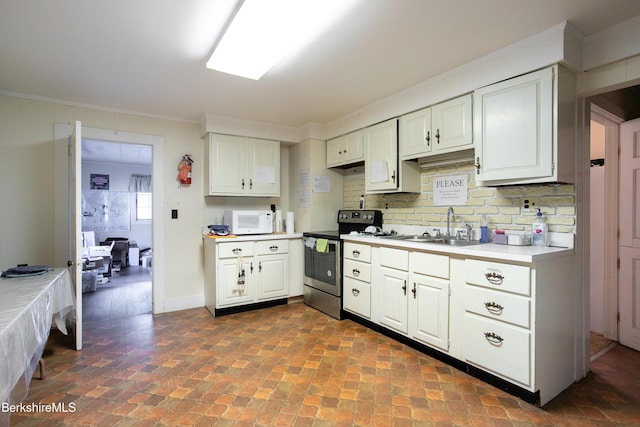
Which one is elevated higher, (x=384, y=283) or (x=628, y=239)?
(x=628, y=239)

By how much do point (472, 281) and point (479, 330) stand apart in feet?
1.09

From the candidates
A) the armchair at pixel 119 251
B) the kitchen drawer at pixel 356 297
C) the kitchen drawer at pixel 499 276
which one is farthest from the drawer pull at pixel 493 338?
the armchair at pixel 119 251

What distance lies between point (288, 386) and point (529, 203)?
2.22 m

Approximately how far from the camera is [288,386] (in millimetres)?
2145

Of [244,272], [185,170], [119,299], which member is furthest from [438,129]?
[119,299]

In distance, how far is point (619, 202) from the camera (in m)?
2.80

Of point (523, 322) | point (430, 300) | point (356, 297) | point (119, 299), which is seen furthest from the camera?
point (119, 299)

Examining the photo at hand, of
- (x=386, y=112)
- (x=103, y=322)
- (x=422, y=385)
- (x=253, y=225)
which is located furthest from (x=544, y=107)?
(x=103, y=322)

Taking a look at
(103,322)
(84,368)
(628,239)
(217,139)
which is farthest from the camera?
(217,139)

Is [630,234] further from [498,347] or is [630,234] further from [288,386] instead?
[288,386]

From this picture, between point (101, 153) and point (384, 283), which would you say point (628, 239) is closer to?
point (384, 283)

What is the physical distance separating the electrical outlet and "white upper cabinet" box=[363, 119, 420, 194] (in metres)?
1.01

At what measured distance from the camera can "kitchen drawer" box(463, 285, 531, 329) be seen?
1.95 metres

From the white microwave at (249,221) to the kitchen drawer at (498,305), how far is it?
2.44 meters
